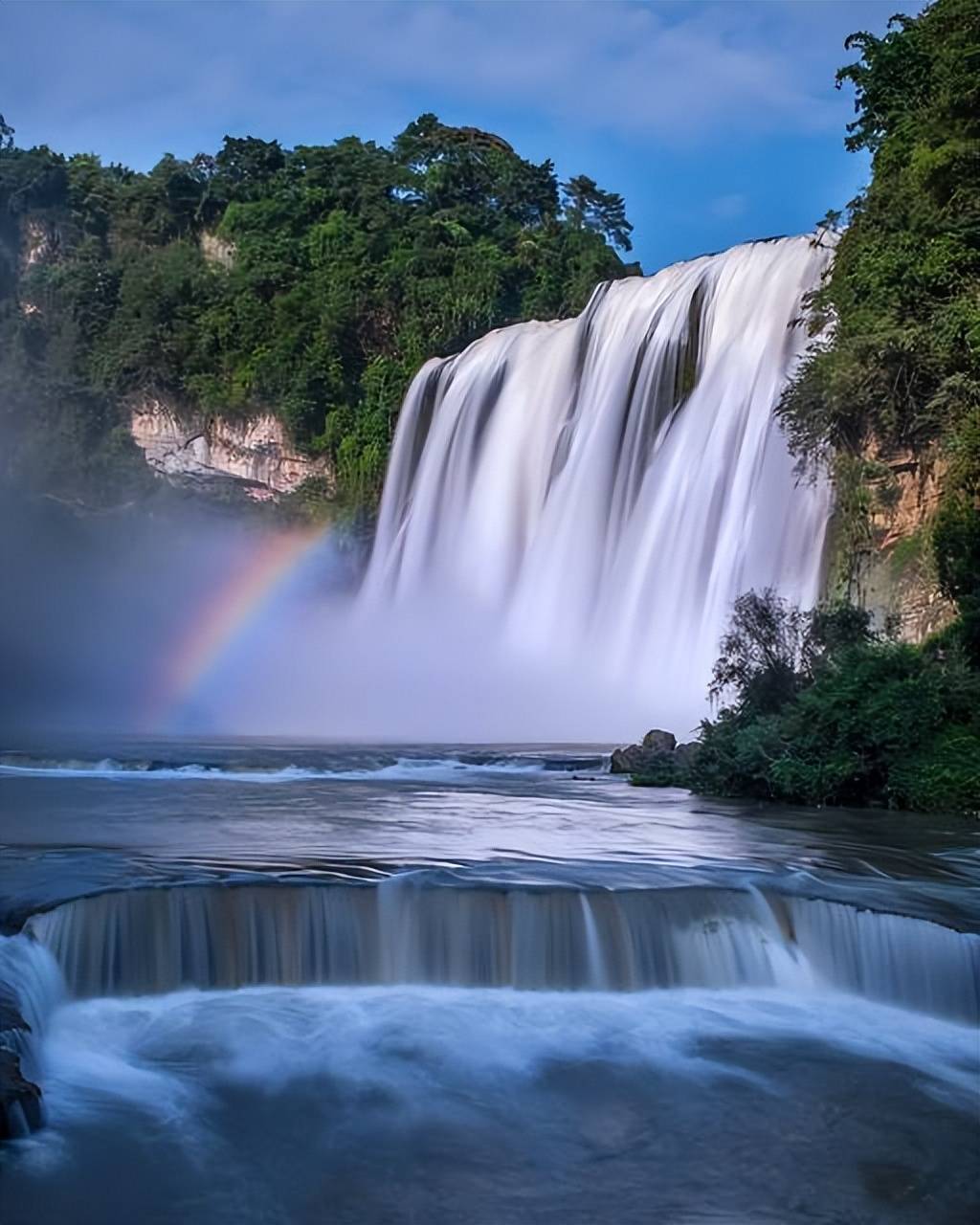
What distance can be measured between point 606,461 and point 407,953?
19.6 meters

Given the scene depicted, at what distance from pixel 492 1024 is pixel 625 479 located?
19.6m

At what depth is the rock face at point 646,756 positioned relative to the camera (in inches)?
635

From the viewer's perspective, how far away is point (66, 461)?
39.8 meters

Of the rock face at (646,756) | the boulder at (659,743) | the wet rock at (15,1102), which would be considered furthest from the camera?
the boulder at (659,743)

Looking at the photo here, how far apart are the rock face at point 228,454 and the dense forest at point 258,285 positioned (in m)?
0.46

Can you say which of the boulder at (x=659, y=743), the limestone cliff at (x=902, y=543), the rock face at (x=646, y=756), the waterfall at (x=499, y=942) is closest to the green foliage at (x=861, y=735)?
the rock face at (x=646, y=756)

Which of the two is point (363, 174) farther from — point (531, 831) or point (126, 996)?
point (126, 996)

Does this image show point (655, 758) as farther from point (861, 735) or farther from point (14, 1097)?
point (14, 1097)

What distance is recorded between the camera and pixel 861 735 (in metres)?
13.3

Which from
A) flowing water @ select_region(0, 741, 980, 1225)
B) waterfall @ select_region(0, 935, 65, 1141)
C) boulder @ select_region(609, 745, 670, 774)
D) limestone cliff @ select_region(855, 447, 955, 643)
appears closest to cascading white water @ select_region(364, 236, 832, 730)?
limestone cliff @ select_region(855, 447, 955, 643)

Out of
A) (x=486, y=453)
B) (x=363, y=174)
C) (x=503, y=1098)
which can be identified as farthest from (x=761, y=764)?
(x=363, y=174)

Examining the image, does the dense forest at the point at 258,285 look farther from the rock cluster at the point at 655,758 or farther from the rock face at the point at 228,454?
the rock cluster at the point at 655,758

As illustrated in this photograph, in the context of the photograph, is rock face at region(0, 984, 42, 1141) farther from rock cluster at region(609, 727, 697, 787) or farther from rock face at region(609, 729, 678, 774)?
rock face at region(609, 729, 678, 774)

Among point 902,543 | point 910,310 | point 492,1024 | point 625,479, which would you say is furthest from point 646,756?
point 625,479
